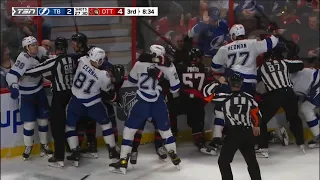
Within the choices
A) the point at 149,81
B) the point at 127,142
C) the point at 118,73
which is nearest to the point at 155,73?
the point at 149,81

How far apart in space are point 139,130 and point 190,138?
871mm

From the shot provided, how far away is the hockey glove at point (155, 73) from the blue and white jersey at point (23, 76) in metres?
1.02

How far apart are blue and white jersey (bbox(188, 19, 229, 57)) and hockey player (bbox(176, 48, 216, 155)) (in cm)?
24

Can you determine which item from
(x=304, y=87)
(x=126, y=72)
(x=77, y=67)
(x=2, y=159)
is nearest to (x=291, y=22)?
(x=304, y=87)

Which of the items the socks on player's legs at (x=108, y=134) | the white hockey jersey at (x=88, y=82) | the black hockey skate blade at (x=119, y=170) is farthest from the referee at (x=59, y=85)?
the black hockey skate blade at (x=119, y=170)

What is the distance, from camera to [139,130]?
4.66 meters

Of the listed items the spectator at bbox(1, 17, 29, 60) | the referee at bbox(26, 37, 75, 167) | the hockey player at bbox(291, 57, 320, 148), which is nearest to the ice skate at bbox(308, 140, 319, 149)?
the hockey player at bbox(291, 57, 320, 148)

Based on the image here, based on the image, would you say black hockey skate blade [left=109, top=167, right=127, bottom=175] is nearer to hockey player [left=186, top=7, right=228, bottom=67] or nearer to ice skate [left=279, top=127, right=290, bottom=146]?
hockey player [left=186, top=7, right=228, bottom=67]

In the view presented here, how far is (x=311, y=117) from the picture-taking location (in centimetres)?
524

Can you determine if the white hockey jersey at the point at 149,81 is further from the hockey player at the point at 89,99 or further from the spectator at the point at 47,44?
the spectator at the point at 47,44

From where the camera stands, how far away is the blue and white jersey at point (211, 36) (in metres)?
5.23

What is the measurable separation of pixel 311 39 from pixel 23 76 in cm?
279

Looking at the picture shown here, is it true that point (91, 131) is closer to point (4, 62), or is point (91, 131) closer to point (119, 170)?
point (119, 170)

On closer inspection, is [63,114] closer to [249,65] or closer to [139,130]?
[139,130]
